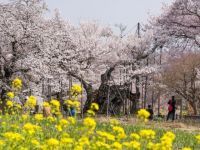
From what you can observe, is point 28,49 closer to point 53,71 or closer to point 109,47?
point 53,71

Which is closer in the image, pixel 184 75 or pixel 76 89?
pixel 76 89

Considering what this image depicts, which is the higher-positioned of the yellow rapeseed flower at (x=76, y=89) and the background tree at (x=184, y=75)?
the background tree at (x=184, y=75)

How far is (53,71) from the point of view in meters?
25.7

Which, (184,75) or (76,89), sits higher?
(184,75)

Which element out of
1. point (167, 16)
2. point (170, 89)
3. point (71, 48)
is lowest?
point (170, 89)

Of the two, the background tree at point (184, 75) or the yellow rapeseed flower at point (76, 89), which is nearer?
the yellow rapeseed flower at point (76, 89)

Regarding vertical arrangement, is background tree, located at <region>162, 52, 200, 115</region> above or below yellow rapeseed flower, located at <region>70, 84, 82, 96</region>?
above

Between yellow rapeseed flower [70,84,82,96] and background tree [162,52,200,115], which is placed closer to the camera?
yellow rapeseed flower [70,84,82,96]

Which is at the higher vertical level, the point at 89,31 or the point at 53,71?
the point at 89,31

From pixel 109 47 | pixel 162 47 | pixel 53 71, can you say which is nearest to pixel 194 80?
pixel 162 47

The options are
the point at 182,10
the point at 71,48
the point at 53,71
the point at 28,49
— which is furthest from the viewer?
the point at 71,48

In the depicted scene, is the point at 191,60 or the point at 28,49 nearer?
the point at 28,49

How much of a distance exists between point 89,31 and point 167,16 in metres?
11.6

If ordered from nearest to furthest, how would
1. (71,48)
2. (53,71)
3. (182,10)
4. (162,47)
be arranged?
(53,71) → (182,10) → (71,48) → (162,47)
